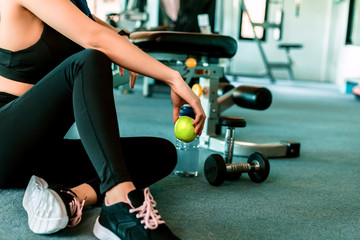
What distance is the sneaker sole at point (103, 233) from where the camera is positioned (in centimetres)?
91

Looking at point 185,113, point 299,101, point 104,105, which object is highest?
point 104,105

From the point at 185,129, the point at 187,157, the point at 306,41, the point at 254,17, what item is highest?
the point at 254,17

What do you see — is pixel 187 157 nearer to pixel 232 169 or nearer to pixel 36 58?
pixel 232 169

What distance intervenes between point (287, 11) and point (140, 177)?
753 cm

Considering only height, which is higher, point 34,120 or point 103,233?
point 34,120

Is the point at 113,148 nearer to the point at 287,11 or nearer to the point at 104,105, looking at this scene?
the point at 104,105

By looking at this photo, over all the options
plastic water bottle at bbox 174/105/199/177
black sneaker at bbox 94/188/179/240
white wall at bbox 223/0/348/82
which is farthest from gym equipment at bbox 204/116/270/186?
white wall at bbox 223/0/348/82

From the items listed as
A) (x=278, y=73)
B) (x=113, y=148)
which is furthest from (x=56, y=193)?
(x=278, y=73)

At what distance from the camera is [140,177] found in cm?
121

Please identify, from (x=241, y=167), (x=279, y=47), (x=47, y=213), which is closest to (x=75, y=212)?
(x=47, y=213)

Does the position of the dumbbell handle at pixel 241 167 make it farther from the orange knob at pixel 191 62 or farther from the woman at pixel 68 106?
the orange knob at pixel 191 62

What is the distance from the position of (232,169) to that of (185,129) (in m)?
0.38

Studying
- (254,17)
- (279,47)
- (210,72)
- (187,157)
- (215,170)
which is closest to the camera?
(215,170)

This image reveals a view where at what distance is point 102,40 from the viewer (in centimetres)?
96
